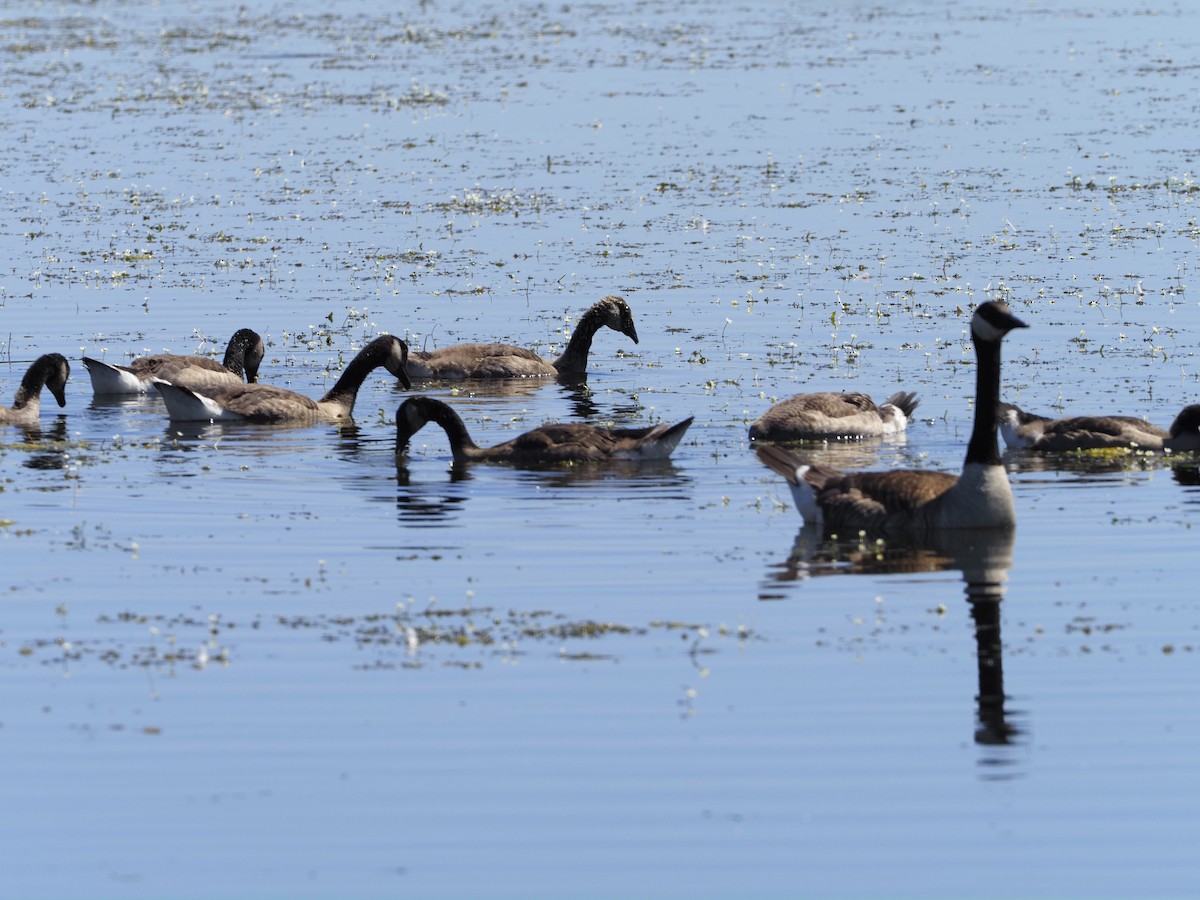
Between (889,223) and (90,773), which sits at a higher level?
(889,223)

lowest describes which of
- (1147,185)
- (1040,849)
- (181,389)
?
(1040,849)

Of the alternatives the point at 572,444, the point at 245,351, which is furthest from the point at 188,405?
the point at 572,444

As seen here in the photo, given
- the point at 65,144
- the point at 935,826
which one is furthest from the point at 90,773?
the point at 65,144

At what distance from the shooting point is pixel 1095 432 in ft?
71.4

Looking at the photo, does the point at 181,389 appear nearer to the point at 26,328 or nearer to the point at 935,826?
the point at 26,328

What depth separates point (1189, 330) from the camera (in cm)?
2845

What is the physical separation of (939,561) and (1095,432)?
5278 mm

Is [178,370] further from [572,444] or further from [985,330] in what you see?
[985,330]

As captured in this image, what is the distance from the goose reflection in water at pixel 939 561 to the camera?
15.2m

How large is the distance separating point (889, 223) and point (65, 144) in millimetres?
20788

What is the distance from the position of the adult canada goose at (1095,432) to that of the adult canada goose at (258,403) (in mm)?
7990

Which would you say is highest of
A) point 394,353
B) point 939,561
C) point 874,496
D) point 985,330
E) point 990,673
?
point 985,330

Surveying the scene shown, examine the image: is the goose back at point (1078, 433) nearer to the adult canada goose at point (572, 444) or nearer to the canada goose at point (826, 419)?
the canada goose at point (826, 419)

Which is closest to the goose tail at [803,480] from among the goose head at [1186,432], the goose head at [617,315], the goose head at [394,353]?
the goose head at [1186,432]
